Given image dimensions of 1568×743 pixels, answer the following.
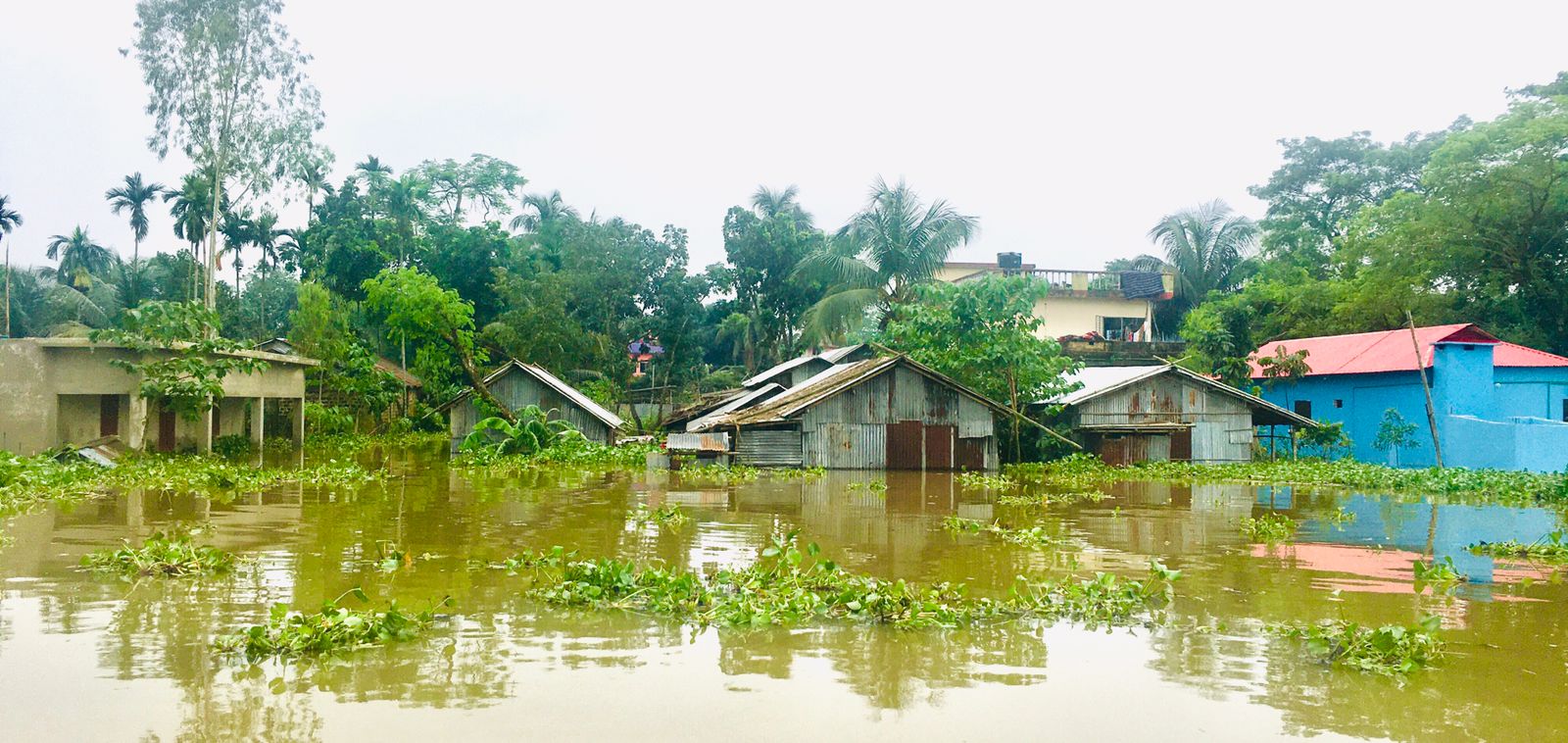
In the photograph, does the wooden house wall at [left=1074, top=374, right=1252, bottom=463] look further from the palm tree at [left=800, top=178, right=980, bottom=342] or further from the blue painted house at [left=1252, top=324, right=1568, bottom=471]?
the palm tree at [left=800, top=178, right=980, bottom=342]

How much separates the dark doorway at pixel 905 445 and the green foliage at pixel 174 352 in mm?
15561

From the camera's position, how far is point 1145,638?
877cm

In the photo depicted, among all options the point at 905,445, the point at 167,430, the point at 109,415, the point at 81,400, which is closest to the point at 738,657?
the point at 905,445

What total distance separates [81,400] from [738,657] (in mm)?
22337

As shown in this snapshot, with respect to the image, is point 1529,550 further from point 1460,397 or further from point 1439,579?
point 1460,397

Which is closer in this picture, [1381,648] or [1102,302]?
[1381,648]

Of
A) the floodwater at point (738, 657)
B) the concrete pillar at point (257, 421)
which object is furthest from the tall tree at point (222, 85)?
the floodwater at point (738, 657)

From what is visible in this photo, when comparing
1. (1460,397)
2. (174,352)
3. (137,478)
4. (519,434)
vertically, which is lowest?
(137,478)

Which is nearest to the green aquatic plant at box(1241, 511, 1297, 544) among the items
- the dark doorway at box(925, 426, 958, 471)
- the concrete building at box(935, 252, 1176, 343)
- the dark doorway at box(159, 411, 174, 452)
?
the dark doorway at box(925, 426, 958, 471)

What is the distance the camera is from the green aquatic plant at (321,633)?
754 centimetres

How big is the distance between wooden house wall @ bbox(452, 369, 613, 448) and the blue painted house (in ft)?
68.8

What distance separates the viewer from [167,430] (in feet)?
87.5

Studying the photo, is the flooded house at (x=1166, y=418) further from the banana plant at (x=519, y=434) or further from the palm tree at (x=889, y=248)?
the banana plant at (x=519, y=434)

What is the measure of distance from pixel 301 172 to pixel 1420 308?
37647mm
